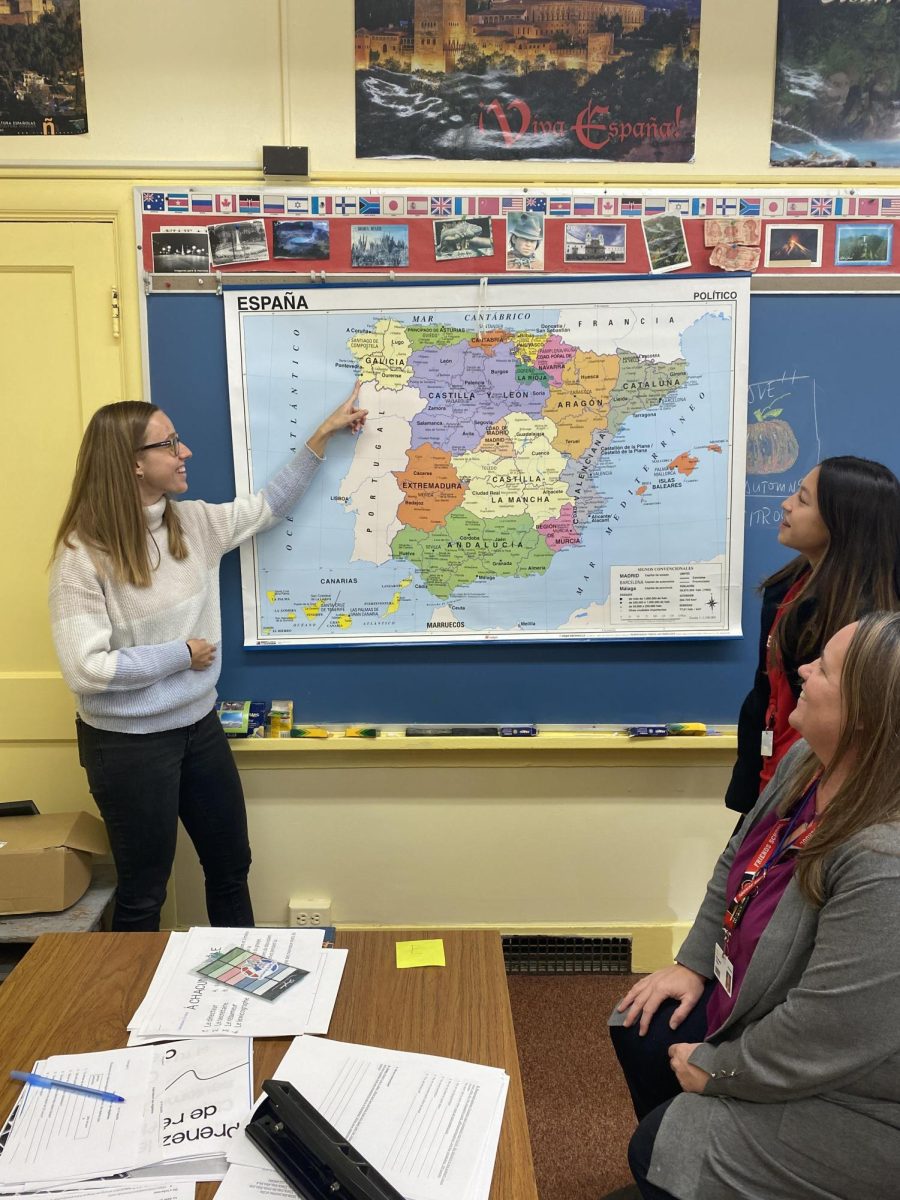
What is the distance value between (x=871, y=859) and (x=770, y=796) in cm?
39

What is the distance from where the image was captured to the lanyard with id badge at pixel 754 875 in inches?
51.3

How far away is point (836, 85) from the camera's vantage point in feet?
7.37

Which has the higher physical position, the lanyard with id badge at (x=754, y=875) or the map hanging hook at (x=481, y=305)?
the map hanging hook at (x=481, y=305)

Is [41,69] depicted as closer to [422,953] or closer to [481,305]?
[481,305]

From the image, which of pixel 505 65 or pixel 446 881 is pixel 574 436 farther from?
pixel 446 881

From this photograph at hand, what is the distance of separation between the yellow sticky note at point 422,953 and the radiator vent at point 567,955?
1.27m

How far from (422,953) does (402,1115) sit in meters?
0.36

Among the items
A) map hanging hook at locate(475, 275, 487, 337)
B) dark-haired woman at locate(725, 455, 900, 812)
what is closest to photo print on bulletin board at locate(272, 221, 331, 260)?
map hanging hook at locate(475, 275, 487, 337)

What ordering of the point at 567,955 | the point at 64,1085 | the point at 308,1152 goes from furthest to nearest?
the point at 567,955 < the point at 64,1085 < the point at 308,1152

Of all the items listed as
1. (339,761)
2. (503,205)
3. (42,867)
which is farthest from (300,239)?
(42,867)

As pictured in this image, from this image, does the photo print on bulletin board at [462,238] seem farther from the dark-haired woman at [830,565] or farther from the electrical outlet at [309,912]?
the electrical outlet at [309,912]

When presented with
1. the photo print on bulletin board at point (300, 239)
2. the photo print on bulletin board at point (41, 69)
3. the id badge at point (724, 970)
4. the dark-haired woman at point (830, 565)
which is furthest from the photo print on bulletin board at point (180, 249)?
the id badge at point (724, 970)

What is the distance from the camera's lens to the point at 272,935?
1393mm

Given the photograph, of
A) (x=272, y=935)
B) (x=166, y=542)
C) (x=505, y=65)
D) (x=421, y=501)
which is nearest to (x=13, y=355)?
(x=166, y=542)
